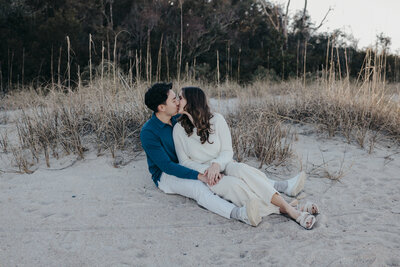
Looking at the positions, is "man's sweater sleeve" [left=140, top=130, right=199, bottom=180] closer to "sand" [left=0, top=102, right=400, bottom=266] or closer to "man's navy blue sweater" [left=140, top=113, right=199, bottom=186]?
"man's navy blue sweater" [left=140, top=113, right=199, bottom=186]

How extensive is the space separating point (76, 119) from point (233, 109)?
2.29 metres

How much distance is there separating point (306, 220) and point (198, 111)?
118 centimetres

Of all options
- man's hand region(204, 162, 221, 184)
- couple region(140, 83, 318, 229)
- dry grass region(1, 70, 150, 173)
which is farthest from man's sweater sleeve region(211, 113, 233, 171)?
dry grass region(1, 70, 150, 173)

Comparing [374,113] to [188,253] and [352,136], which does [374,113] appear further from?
[188,253]

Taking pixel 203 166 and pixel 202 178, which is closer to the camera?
pixel 202 178

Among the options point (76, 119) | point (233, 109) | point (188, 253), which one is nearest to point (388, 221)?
point (188, 253)

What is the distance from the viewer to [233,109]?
17.5ft

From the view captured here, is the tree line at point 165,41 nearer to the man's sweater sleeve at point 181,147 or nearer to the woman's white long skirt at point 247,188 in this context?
the man's sweater sleeve at point 181,147

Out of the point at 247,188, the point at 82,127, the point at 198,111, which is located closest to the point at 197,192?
the point at 247,188

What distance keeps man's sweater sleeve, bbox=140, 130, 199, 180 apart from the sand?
0.31 metres

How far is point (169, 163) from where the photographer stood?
2.87m

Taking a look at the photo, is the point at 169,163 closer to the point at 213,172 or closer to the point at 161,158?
the point at 161,158

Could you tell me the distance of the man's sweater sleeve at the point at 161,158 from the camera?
9.25 ft

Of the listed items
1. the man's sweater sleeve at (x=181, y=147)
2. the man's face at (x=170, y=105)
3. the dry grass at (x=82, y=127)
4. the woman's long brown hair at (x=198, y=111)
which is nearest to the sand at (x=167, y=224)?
the dry grass at (x=82, y=127)
